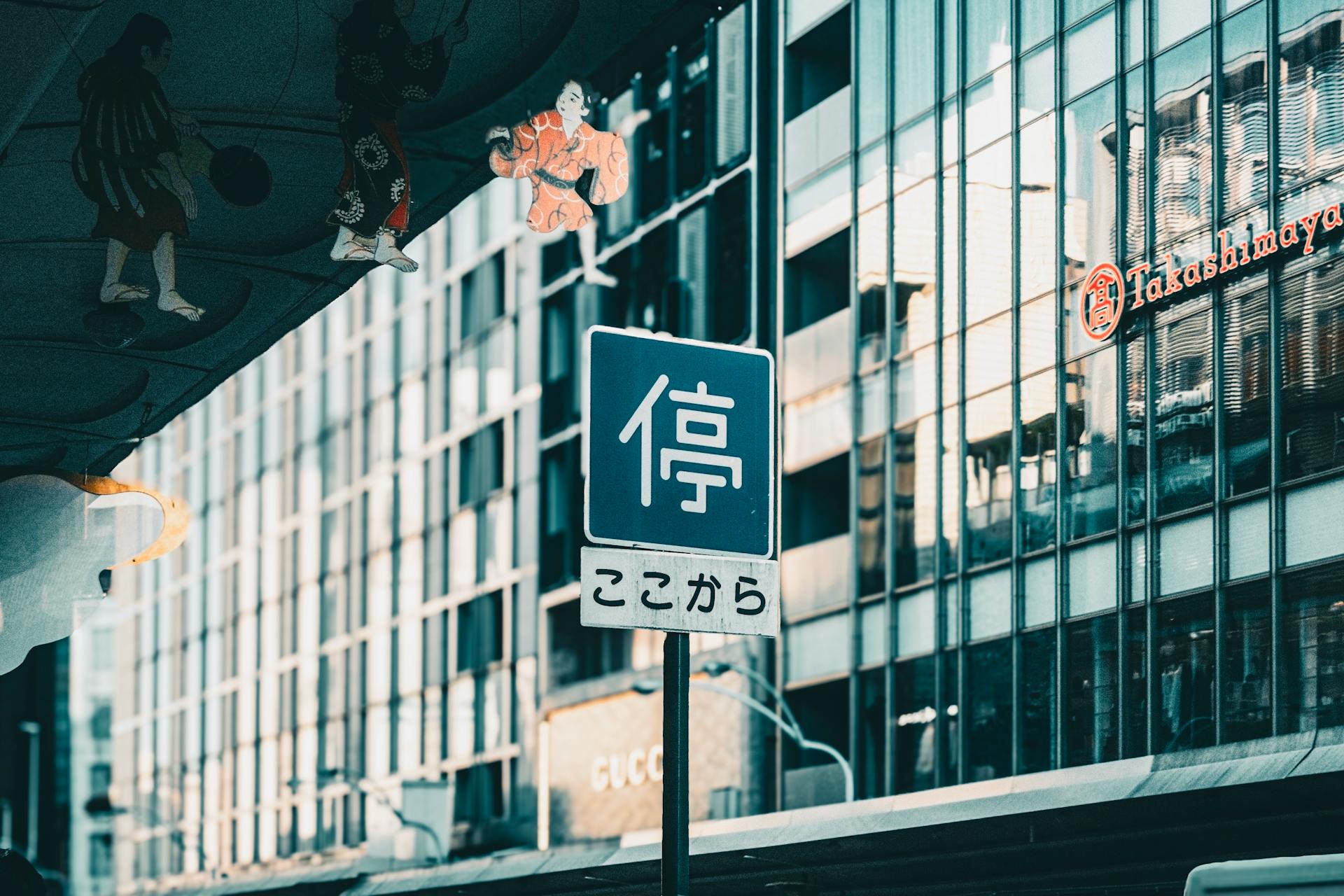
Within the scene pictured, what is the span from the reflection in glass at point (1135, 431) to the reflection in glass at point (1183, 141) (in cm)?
178

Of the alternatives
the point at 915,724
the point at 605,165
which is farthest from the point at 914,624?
the point at 605,165

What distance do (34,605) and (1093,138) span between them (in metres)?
23.5

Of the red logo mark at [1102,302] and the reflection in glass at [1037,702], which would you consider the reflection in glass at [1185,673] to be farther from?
the red logo mark at [1102,302]

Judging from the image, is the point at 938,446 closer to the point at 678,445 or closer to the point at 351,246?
the point at 351,246

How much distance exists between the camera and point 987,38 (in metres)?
36.4

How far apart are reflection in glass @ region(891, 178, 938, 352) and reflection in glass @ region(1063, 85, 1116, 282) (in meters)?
3.78

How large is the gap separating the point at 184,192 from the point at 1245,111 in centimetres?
2385

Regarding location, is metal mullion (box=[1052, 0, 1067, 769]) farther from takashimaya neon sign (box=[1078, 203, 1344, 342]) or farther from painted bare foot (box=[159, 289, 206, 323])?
painted bare foot (box=[159, 289, 206, 323])

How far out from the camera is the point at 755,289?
4431 centimetres

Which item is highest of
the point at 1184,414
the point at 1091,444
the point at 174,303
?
the point at 1184,414

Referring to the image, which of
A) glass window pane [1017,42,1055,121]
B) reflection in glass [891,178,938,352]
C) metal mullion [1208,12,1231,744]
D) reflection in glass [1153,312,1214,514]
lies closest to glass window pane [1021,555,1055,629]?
reflection in glass [1153,312,1214,514]

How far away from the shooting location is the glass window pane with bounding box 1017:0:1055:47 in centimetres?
3488

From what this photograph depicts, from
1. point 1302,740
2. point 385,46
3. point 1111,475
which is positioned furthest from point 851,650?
point 385,46

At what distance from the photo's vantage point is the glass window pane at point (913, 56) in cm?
3812
